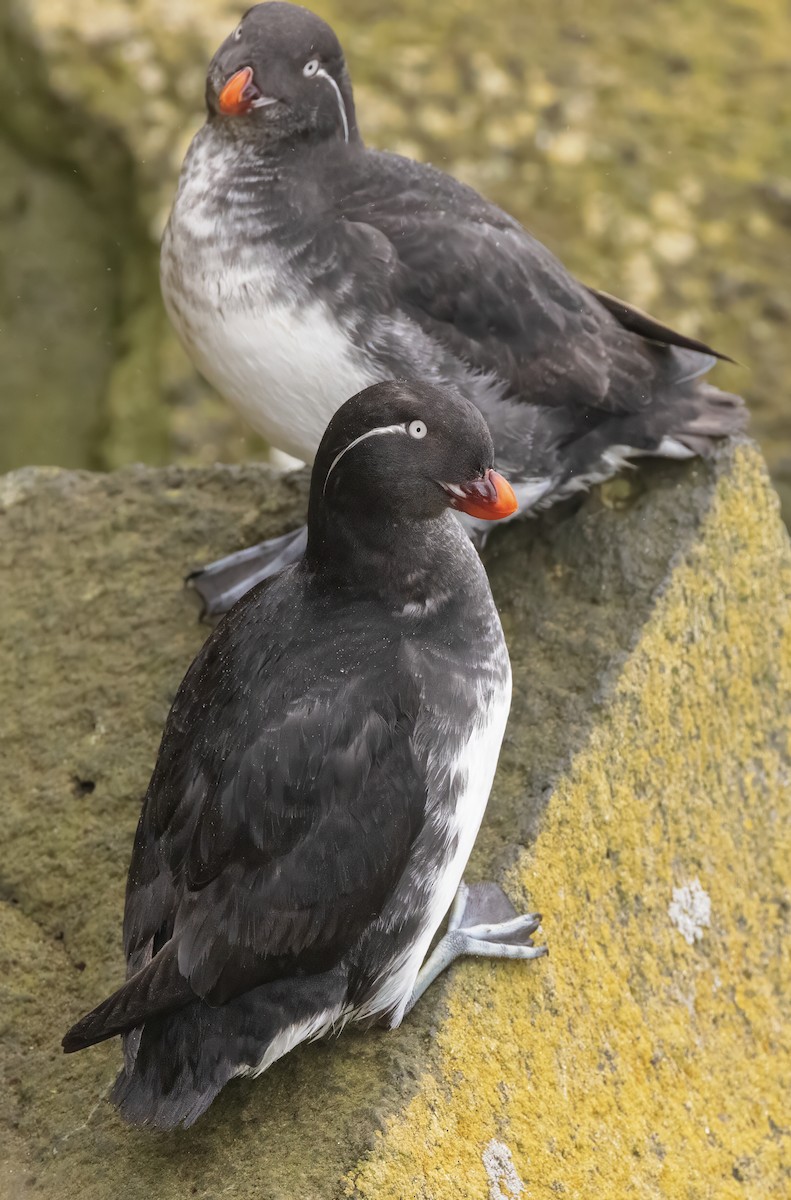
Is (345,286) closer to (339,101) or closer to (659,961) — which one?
(339,101)

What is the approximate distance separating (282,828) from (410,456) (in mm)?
775

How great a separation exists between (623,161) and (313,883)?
17.7 feet

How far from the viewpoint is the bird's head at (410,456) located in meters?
3.12

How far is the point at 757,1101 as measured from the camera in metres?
3.96

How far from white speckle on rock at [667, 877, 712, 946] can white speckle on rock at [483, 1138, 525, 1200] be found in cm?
90

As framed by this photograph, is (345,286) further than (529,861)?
Yes

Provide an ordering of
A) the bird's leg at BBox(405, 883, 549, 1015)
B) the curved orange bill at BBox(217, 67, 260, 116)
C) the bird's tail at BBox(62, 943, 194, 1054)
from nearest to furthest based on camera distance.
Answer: the bird's tail at BBox(62, 943, 194, 1054) < the bird's leg at BBox(405, 883, 549, 1015) < the curved orange bill at BBox(217, 67, 260, 116)

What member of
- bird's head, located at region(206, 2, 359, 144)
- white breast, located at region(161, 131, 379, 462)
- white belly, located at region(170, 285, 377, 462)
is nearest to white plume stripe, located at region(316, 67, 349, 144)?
bird's head, located at region(206, 2, 359, 144)

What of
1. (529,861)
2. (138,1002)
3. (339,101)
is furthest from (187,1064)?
(339,101)

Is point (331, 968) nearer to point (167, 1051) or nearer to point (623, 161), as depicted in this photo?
point (167, 1051)

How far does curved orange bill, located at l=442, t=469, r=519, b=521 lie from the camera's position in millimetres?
3186

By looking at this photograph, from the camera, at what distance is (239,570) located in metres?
4.43

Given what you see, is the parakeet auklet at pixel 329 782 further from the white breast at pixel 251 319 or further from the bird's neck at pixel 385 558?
the white breast at pixel 251 319

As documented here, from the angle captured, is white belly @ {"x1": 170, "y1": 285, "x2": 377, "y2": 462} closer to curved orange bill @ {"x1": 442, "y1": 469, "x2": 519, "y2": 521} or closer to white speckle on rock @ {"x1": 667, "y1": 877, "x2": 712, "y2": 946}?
curved orange bill @ {"x1": 442, "y1": 469, "x2": 519, "y2": 521}
